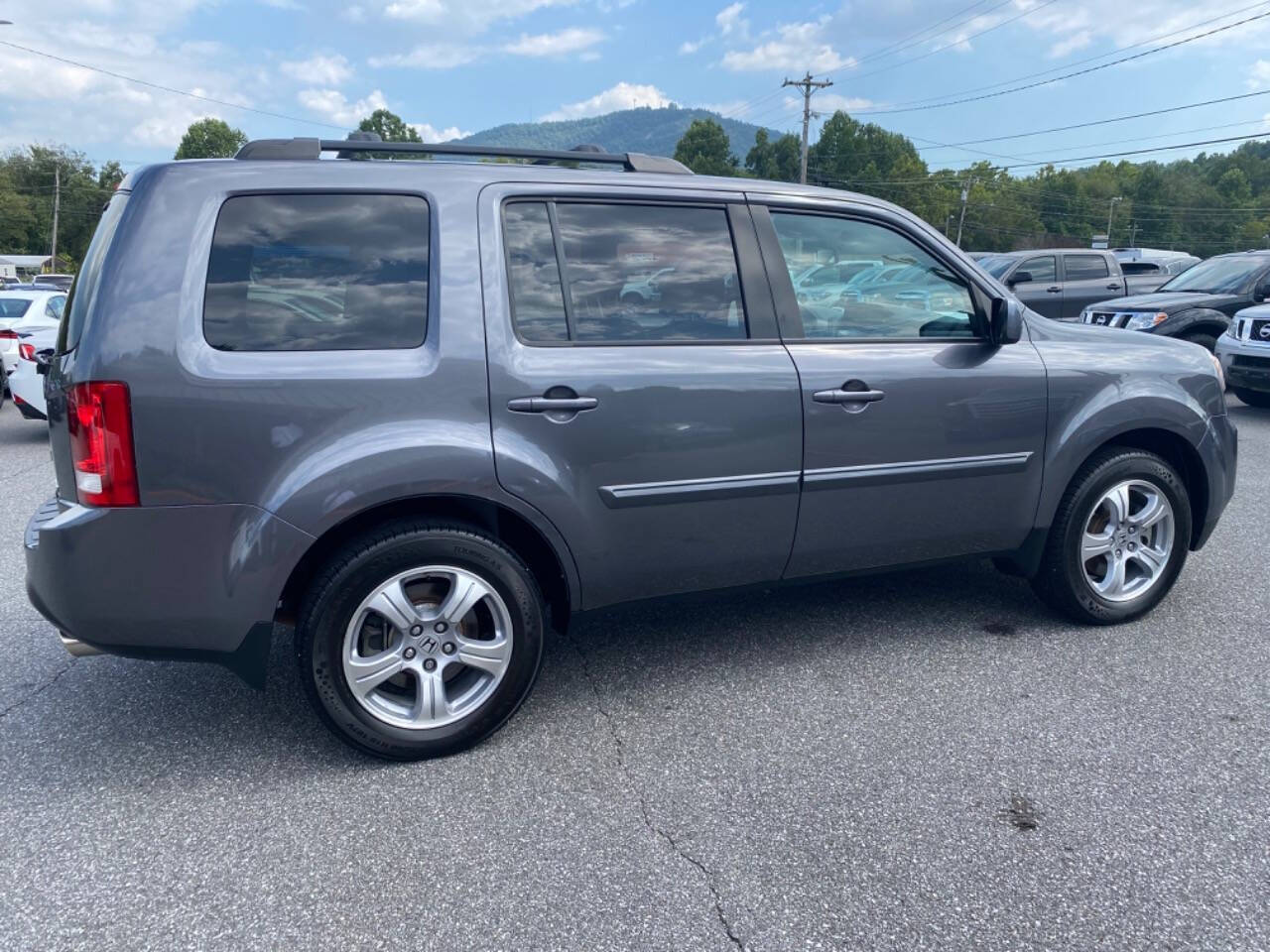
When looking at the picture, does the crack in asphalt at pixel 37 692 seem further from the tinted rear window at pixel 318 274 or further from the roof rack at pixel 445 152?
the roof rack at pixel 445 152

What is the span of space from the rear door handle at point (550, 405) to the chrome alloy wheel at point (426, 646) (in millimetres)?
544

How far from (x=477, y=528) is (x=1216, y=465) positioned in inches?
129

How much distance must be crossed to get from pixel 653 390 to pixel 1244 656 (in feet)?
8.69

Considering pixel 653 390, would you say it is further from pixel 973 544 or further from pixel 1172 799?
pixel 1172 799

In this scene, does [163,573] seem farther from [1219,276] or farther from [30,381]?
[1219,276]

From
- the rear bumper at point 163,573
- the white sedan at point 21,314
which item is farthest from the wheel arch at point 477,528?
the white sedan at point 21,314

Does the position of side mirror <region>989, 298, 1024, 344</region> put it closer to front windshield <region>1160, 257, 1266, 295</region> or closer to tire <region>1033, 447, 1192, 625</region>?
tire <region>1033, 447, 1192, 625</region>

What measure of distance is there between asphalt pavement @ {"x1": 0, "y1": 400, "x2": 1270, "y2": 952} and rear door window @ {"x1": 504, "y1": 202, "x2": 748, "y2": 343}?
1.01 meters

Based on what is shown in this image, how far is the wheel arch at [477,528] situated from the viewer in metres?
2.89

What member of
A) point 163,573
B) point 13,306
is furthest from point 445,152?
point 13,306

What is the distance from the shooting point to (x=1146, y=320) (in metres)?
10.8

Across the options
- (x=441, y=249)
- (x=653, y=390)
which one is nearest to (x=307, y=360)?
(x=441, y=249)

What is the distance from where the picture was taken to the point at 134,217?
2.69 meters

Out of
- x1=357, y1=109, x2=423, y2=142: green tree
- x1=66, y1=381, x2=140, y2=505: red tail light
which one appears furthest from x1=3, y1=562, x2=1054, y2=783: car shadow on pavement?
x1=357, y1=109, x2=423, y2=142: green tree
